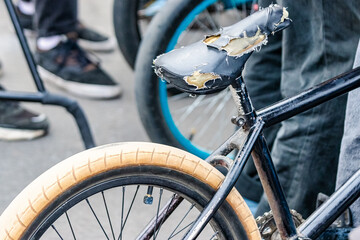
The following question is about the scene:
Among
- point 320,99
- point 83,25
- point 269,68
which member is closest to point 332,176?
point 269,68

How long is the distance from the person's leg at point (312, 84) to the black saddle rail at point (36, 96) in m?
0.72

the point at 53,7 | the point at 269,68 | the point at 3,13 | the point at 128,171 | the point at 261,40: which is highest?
the point at 3,13

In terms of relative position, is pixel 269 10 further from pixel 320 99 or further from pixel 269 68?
pixel 269 68

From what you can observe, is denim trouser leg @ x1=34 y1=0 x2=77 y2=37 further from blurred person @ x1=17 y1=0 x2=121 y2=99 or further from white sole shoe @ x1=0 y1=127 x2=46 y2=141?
white sole shoe @ x1=0 y1=127 x2=46 y2=141

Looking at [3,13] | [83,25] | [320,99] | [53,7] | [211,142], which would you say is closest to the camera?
[320,99]

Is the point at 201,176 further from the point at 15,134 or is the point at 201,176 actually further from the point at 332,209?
the point at 15,134

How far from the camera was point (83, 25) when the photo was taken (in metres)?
3.27

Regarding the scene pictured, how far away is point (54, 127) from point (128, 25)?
0.53 m

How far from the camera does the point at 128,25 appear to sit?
8.07 ft

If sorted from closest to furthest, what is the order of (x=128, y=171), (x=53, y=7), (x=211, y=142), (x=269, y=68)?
(x=128, y=171) < (x=269, y=68) < (x=211, y=142) < (x=53, y=7)

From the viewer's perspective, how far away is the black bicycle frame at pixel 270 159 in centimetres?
117

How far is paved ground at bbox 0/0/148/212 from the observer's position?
2.17 m

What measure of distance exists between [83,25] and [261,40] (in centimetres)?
226

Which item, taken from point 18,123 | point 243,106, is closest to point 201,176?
point 243,106
